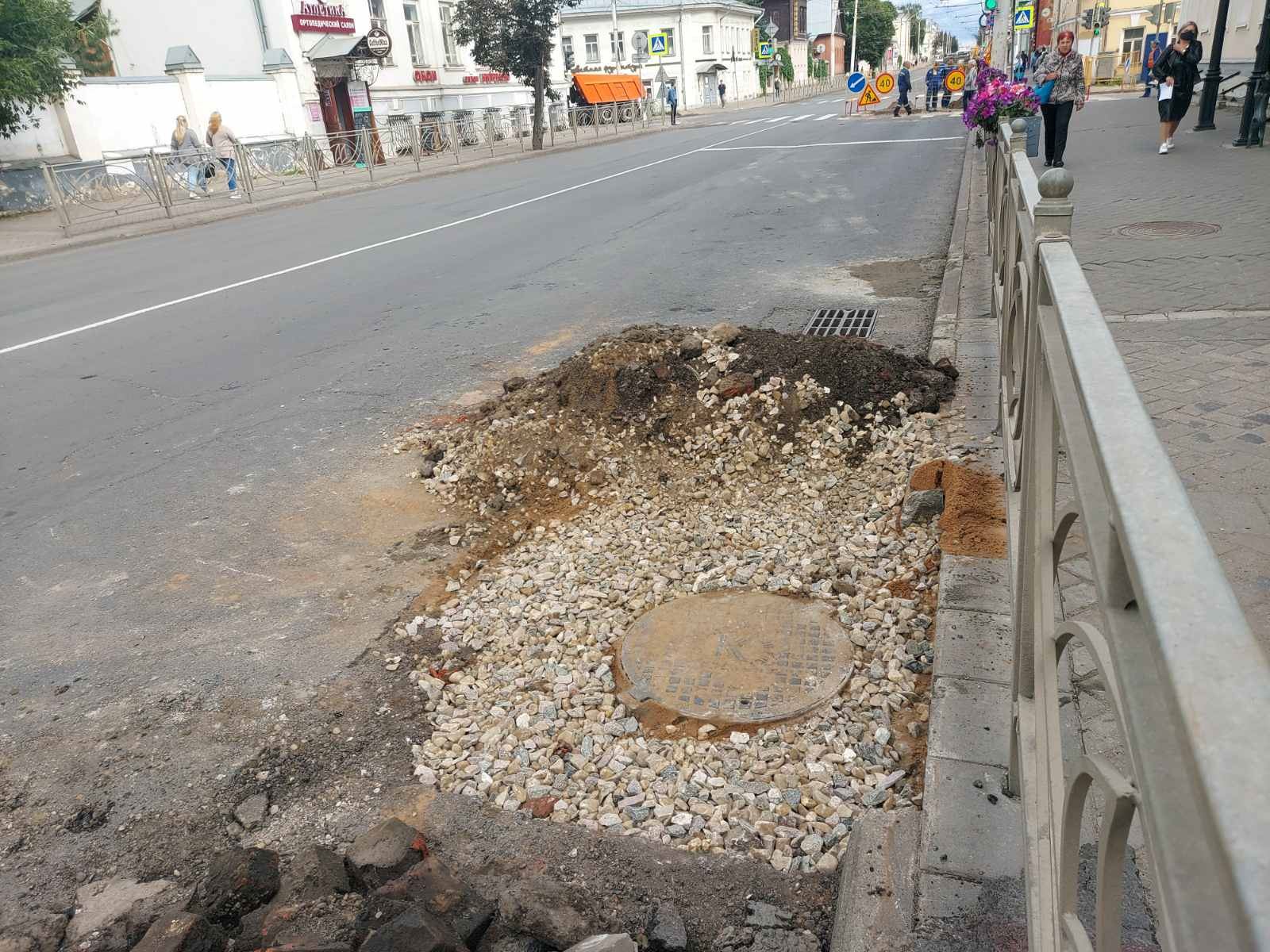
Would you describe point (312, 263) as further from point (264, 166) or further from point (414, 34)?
point (414, 34)

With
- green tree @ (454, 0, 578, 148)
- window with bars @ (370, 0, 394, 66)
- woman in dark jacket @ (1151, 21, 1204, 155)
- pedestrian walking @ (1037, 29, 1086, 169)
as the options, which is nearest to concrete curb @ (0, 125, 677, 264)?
green tree @ (454, 0, 578, 148)

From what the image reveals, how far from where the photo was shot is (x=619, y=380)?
5512mm

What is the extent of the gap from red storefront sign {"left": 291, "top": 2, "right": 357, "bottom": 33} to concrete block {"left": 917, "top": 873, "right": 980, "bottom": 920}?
3308cm

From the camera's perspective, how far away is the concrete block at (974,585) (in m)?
3.30

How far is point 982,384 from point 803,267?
4.51 m

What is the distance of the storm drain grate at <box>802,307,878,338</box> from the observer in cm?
718

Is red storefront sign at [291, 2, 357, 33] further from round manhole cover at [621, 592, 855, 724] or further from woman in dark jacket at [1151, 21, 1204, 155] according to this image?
round manhole cover at [621, 592, 855, 724]

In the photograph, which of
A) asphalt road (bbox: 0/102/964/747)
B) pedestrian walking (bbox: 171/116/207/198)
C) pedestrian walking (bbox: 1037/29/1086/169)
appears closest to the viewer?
asphalt road (bbox: 0/102/964/747)

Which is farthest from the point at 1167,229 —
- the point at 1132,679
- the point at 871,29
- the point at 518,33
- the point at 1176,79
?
the point at 871,29

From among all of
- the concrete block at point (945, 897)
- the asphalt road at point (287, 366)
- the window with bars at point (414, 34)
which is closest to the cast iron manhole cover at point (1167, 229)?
the asphalt road at point (287, 366)

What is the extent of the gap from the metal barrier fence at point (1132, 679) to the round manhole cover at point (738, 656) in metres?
1.09

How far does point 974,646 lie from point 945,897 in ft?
3.55

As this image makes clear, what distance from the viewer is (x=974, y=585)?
3.44 meters

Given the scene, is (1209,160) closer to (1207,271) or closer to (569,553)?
(1207,271)
